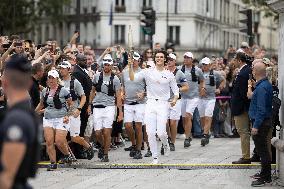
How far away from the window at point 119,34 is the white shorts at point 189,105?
82407 mm

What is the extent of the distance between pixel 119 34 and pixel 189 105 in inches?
3332

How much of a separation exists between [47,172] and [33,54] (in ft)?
14.7

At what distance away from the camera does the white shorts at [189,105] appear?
20406 millimetres

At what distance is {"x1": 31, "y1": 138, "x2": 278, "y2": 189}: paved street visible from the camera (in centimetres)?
1366

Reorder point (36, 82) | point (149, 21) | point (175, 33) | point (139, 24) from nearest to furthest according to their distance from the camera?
point (36, 82) < point (149, 21) < point (139, 24) < point (175, 33)

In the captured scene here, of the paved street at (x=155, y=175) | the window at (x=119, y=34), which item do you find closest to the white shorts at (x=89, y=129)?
the paved street at (x=155, y=175)

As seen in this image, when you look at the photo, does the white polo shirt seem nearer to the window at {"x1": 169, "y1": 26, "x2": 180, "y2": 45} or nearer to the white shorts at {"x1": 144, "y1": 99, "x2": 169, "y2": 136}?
the white shorts at {"x1": 144, "y1": 99, "x2": 169, "y2": 136}

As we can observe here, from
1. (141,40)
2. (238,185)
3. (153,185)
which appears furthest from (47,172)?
(141,40)

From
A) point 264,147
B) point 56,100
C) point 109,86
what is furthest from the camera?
point 109,86

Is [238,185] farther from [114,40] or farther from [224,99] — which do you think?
[114,40]

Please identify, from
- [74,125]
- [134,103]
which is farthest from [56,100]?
[134,103]

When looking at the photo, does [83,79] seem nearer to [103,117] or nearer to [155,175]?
[103,117]

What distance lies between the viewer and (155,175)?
14898 millimetres

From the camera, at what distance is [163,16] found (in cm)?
10350
